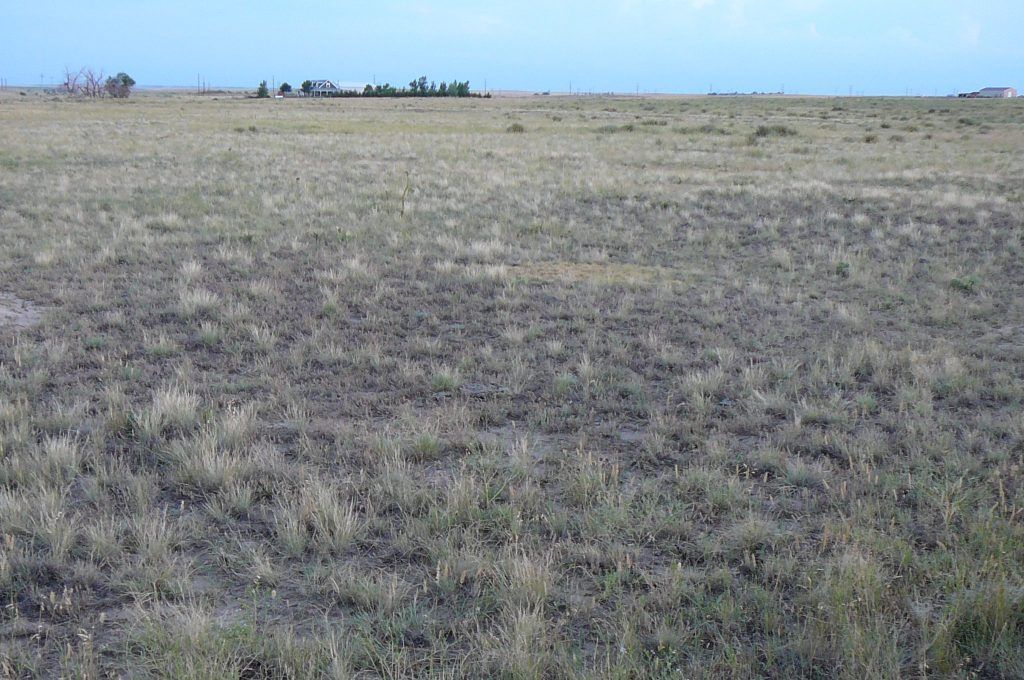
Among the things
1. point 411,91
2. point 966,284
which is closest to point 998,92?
point 411,91

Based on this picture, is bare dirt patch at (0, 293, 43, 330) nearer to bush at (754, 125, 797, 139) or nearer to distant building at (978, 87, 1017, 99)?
bush at (754, 125, 797, 139)

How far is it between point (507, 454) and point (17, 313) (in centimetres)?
669

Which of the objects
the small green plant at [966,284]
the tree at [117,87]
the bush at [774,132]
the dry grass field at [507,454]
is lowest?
the dry grass field at [507,454]

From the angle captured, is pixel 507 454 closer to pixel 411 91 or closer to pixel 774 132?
pixel 774 132

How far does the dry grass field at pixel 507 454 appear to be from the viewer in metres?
3.53

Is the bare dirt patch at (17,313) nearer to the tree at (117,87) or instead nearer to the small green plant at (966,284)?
the small green plant at (966,284)

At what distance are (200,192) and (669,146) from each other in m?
20.7

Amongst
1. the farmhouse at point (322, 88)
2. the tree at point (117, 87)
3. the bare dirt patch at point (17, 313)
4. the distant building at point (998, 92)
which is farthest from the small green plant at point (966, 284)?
the distant building at point (998, 92)

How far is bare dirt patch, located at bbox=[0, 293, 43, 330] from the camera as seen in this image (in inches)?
342

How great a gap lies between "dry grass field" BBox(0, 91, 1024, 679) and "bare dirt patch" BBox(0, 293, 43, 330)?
2.4 inches

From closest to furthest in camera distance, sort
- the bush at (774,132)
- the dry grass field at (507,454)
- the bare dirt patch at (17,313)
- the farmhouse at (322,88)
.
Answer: the dry grass field at (507,454), the bare dirt patch at (17,313), the bush at (774,132), the farmhouse at (322,88)

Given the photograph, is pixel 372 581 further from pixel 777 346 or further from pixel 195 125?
pixel 195 125

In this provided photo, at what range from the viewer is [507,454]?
18.3 feet

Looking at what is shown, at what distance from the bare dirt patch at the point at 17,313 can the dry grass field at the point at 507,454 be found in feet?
0.20
